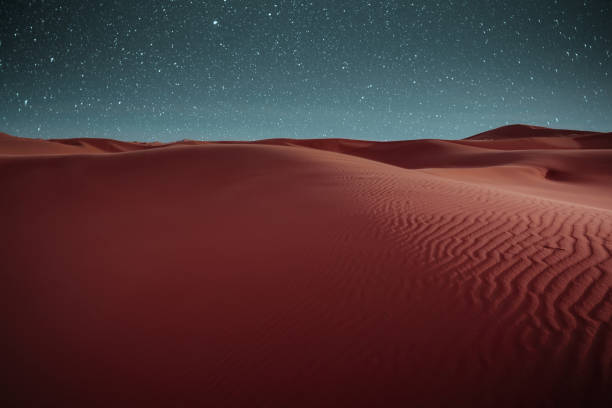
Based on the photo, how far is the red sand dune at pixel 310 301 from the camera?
2.51 m

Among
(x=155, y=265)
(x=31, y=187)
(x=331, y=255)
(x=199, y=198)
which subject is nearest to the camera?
(x=331, y=255)

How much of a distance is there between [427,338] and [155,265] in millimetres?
3853

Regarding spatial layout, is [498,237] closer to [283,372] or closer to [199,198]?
[283,372]

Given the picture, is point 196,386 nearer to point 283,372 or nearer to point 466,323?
point 283,372

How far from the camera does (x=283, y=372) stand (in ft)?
8.86

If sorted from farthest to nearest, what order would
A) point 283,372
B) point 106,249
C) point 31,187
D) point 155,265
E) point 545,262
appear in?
point 31,187, point 106,249, point 155,265, point 545,262, point 283,372

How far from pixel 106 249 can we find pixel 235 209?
231 cm

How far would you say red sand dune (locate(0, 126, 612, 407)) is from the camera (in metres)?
2.51

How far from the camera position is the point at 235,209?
641 cm

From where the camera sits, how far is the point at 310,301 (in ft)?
11.4

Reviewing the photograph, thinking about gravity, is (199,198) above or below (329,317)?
above

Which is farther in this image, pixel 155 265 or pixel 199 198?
pixel 199 198

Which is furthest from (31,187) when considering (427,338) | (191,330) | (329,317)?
(427,338)

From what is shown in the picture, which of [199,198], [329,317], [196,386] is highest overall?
[199,198]
